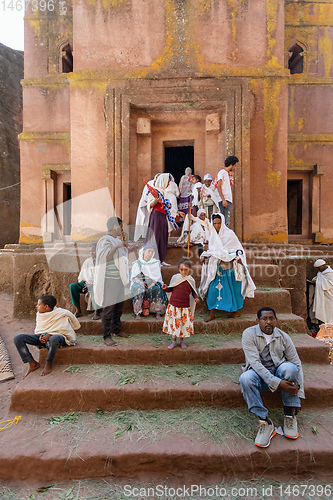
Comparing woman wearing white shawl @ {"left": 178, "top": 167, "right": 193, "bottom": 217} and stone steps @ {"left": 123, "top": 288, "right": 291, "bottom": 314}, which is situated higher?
woman wearing white shawl @ {"left": 178, "top": 167, "right": 193, "bottom": 217}

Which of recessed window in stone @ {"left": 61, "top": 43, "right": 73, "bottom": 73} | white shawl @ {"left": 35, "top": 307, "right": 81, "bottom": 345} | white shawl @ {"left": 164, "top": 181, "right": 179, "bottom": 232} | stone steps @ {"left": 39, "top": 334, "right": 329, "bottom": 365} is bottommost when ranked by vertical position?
stone steps @ {"left": 39, "top": 334, "right": 329, "bottom": 365}

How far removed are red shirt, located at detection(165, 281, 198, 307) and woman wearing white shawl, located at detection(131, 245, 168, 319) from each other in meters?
0.78

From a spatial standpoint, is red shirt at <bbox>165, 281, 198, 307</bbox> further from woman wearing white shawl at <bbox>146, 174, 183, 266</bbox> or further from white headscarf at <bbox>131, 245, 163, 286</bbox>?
woman wearing white shawl at <bbox>146, 174, 183, 266</bbox>

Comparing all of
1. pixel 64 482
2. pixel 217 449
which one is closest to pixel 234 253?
pixel 217 449

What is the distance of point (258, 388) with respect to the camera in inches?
111

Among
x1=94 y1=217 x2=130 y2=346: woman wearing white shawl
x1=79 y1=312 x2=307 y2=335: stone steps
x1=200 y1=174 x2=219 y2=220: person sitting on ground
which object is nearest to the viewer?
x1=94 y1=217 x2=130 y2=346: woman wearing white shawl

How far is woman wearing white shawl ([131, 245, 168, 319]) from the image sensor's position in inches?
175

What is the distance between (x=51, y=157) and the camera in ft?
30.3

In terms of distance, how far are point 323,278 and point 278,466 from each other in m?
4.68

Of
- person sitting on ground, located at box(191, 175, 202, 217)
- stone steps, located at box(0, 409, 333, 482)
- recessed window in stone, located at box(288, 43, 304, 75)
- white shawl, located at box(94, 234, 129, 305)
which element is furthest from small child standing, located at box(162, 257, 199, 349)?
recessed window in stone, located at box(288, 43, 304, 75)

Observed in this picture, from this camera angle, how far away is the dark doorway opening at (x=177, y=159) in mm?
9809

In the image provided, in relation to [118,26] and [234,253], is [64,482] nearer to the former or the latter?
[234,253]

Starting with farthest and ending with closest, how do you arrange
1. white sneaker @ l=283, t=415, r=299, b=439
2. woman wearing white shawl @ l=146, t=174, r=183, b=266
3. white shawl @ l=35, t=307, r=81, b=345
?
woman wearing white shawl @ l=146, t=174, r=183, b=266 < white shawl @ l=35, t=307, r=81, b=345 < white sneaker @ l=283, t=415, r=299, b=439

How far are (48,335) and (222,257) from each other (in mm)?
2674
